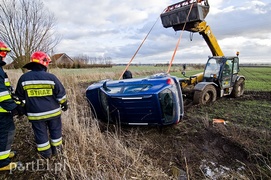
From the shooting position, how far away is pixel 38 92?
285 cm

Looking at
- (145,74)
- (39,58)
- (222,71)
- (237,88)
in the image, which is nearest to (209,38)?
(222,71)

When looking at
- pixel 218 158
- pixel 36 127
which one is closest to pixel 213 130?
pixel 218 158

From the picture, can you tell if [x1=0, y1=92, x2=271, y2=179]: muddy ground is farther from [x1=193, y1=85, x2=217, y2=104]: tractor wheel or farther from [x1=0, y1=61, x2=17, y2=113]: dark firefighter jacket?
[x1=193, y1=85, x2=217, y2=104]: tractor wheel

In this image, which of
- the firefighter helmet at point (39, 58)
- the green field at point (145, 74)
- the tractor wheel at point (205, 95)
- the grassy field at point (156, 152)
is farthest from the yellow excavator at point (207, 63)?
the firefighter helmet at point (39, 58)

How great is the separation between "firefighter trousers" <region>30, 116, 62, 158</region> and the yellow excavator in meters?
5.06

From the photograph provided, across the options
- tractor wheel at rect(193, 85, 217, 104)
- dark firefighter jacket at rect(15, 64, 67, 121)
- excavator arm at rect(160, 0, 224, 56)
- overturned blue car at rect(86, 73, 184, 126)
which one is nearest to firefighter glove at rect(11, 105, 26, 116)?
dark firefighter jacket at rect(15, 64, 67, 121)

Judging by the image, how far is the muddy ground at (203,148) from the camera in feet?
9.84

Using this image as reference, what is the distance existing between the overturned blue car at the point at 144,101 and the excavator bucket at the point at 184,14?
3.45m

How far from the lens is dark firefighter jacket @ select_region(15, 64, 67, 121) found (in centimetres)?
282

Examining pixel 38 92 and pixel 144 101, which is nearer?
pixel 38 92

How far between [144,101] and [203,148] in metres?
1.53

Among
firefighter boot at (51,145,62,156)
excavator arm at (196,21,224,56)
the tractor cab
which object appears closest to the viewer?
firefighter boot at (51,145,62,156)

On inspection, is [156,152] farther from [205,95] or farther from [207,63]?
[207,63]

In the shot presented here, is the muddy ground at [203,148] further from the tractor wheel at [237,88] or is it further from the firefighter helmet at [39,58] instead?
the tractor wheel at [237,88]
